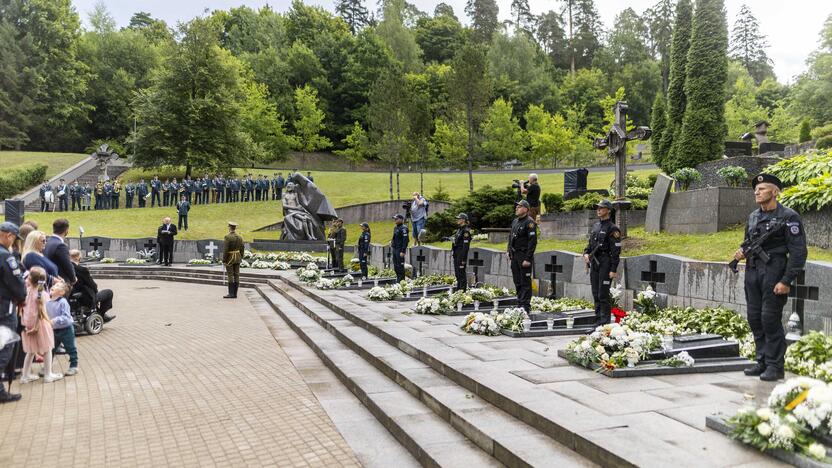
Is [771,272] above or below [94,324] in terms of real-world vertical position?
above

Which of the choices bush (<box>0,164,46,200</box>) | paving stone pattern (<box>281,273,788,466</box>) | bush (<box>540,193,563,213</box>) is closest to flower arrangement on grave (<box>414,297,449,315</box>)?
paving stone pattern (<box>281,273,788,466</box>)

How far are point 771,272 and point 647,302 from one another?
3.40 m

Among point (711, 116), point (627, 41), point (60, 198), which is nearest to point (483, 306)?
point (711, 116)

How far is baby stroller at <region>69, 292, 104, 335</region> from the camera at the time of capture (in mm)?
9898

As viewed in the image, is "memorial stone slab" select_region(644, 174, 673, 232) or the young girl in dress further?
"memorial stone slab" select_region(644, 174, 673, 232)

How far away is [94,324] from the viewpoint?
402 inches

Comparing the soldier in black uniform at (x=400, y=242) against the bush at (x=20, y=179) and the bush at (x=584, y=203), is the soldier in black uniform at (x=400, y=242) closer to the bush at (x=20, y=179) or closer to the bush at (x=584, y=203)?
the bush at (x=584, y=203)

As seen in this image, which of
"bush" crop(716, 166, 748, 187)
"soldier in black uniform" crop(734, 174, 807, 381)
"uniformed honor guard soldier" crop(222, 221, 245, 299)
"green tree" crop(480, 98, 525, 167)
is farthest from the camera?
"green tree" crop(480, 98, 525, 167)

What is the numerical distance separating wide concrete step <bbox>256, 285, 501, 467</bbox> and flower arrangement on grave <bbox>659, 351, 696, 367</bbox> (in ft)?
8.04

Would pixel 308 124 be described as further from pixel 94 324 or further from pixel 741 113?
pixel 94 324

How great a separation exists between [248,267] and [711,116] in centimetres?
2132

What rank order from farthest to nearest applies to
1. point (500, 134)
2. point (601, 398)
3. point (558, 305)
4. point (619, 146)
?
point (500, 134) → point (619, 146) → point (558, 305) → point (601, 398)

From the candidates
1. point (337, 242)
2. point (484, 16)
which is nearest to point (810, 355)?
point (337, 242)

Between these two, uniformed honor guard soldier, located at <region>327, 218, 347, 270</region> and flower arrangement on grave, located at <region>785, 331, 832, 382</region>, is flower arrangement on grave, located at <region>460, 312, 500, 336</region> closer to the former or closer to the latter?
flower arrangement on grave, located at <region>785, 331, 832, 382</region>
